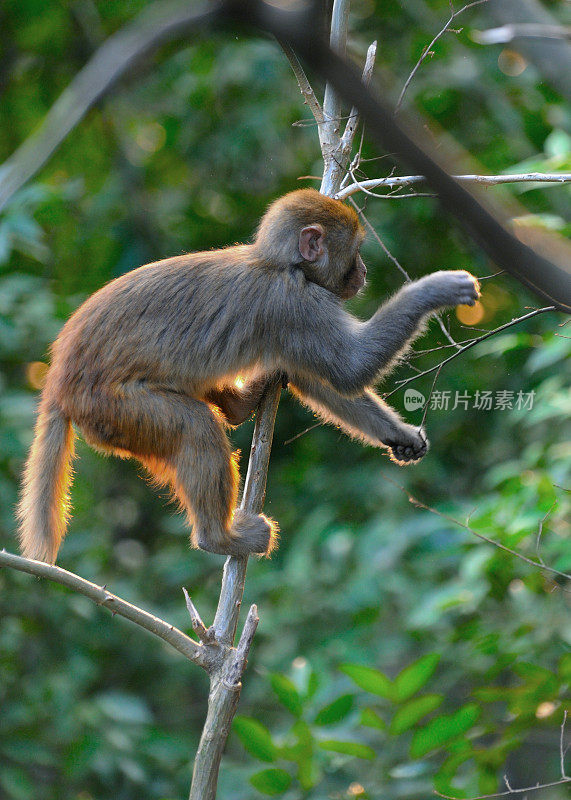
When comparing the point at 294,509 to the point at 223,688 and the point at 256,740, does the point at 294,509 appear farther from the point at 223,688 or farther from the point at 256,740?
the point at 223,688

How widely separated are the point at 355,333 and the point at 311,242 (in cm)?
53

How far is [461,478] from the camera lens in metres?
6.99

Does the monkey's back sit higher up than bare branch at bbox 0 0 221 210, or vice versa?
the monkey's back

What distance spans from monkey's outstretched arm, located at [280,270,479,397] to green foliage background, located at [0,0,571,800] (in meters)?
0.67

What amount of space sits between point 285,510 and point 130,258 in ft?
8.49

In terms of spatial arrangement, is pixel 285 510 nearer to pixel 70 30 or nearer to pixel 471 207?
pixel 70 30

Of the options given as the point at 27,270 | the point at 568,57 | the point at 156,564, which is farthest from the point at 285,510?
the point at 568,57

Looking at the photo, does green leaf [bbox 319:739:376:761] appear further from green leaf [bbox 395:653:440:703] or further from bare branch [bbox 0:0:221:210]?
bare branch [bbox 0:0:221:210]

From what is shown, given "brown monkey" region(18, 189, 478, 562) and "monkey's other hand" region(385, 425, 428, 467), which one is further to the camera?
"monkey's other hand" region(385, 425, 428, 467)

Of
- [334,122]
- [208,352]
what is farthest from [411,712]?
[334,122]

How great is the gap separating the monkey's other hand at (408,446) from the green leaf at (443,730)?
1230 millimetres

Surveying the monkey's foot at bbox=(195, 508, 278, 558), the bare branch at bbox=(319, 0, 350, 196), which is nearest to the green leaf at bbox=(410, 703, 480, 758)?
the monkey's foot at bbox=(195, 508, 278, 558)

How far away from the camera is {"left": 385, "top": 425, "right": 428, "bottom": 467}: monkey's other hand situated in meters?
4.36

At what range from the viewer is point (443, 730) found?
12.5 feet
